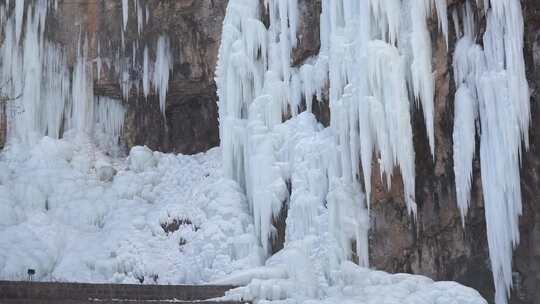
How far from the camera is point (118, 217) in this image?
20.7 metres

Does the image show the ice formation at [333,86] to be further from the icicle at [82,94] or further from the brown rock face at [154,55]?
the icicle at [82,94]

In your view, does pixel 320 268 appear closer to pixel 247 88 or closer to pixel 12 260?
pixel 247 88

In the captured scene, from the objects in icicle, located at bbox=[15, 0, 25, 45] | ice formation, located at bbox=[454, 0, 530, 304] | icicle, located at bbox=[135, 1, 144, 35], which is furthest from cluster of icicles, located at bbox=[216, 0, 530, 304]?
icicle, located at bbox=[15, 0, 25, 45]

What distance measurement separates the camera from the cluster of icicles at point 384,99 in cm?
1488

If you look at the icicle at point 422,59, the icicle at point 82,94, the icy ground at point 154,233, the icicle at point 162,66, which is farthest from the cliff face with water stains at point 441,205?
the icicle at point 82,94

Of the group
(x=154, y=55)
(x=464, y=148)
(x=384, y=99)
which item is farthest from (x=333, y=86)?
(x=154, y=55)

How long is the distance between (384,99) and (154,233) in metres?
7.29

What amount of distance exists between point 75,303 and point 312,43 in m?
8.18

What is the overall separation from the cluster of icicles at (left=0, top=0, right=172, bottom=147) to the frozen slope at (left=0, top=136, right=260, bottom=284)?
72cm

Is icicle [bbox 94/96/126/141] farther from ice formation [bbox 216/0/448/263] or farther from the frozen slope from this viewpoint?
ice formation [bbox 216/0/448/263]

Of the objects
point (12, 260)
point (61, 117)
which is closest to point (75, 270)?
point (12, 260)

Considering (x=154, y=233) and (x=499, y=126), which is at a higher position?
(x=499, y=126)

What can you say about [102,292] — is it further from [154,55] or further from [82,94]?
[154,55]

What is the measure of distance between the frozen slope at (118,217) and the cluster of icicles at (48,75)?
2.36 feet
